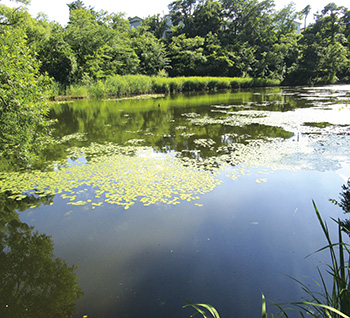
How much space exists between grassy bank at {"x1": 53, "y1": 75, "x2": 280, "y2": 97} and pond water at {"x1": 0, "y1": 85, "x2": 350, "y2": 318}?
49.5 feet

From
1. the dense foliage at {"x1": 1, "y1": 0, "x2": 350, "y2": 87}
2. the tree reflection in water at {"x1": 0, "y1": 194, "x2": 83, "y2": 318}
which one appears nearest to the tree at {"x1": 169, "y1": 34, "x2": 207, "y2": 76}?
the dense foliage at {"x1": 1, "y1": 0, "x2": 350, "y2": 87}

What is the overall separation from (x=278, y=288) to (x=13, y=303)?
2273 millimetres

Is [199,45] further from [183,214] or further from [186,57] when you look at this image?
[183,214]

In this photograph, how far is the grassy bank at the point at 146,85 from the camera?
20.7 meters

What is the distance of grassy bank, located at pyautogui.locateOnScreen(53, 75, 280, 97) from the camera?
20.7m

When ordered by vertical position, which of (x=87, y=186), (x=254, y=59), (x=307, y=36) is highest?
(x=307, y=36)

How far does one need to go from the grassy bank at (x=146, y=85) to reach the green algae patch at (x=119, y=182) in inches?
648

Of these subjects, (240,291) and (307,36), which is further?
(307,36)

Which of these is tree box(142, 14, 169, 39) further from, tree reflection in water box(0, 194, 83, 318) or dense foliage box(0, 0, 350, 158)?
tree reflection in water box(0, 194, 83, 318)

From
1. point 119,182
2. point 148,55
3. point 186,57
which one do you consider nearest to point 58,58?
point 148,55

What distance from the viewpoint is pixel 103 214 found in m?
3.45

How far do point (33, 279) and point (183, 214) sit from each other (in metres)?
1.83

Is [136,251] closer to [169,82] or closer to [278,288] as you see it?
[278,288]

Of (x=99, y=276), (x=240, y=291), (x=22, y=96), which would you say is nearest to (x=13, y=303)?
(x=99, y=276)
